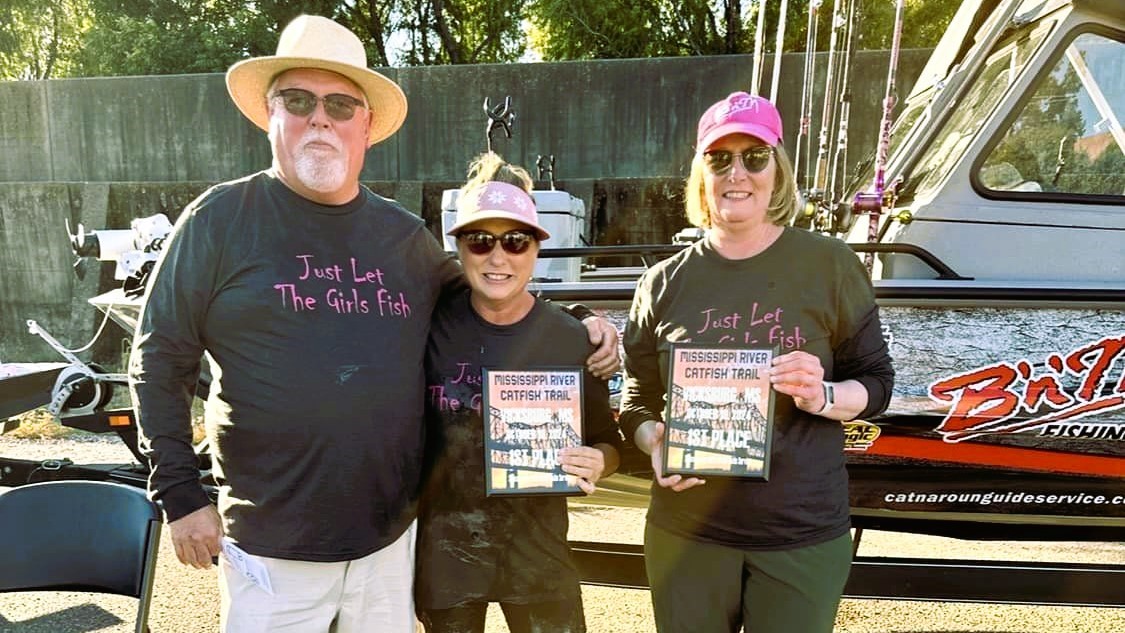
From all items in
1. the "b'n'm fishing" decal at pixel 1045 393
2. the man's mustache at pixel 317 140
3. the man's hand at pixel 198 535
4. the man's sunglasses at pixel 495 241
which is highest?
the man's mustache at pixel 317 140

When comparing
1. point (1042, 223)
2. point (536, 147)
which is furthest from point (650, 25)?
point (1042, 223)

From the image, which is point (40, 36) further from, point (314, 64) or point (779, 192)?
point (779, 192)

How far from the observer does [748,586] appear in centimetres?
174

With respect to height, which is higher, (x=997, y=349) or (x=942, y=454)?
(x=997, y=349)

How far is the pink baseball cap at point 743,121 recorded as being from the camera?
1705mm

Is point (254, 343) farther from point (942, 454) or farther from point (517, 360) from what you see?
point (942, 454)

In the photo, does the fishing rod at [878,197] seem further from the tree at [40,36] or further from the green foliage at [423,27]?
the tree at [40,36]

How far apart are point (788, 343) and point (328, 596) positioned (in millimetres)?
1265

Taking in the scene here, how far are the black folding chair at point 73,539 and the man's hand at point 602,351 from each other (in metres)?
1.26

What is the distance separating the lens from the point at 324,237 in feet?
5.85

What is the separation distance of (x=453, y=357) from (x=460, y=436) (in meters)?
0.20

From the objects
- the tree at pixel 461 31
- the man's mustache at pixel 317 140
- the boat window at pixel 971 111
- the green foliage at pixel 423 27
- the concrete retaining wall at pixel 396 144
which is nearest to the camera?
the man's mustache at pixel 317 140

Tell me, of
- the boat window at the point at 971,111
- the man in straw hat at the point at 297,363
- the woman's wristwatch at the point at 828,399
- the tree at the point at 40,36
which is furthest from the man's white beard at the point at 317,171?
the tree at the point at 40,36

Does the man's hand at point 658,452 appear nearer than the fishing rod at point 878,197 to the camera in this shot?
Yes
